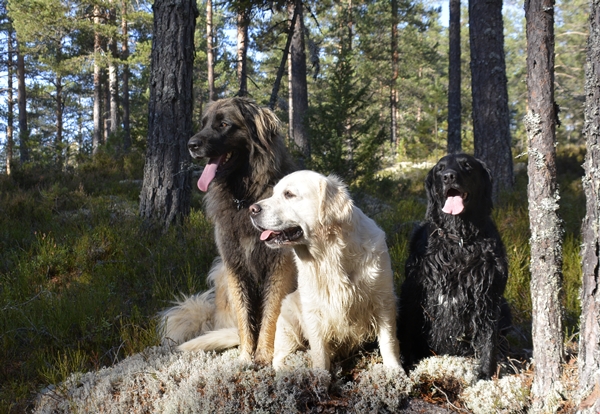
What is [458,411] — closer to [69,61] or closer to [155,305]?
[155,305]

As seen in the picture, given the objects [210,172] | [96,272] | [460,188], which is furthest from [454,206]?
[96,272]

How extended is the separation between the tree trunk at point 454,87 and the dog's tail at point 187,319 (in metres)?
10.6

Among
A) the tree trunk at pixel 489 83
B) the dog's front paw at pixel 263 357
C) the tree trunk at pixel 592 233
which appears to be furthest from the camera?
the tree trunk at pixel 489 83

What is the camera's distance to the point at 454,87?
1421cm

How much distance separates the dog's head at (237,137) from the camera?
382cm

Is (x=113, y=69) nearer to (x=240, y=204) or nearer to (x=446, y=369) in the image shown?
(x=240, y=204)

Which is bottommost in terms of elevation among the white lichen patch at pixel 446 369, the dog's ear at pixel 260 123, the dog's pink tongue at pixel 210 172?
the white lichen patch at pixel 446 369

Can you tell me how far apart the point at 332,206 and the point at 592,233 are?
1426 millimetres

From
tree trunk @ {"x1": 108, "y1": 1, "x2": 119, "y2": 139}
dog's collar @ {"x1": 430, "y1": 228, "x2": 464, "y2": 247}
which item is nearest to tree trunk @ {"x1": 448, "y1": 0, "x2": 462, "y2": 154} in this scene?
dog's collar @ {"x1": 430, "y1": 228, "x2": 464, "y2": 247}

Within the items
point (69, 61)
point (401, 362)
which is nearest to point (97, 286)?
point (401, 362)

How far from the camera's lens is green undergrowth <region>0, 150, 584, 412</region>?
3.92m

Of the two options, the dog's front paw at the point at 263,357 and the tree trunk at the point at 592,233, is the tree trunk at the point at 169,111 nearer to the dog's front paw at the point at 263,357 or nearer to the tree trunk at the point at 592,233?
the dog's front paw at the point at 263,357

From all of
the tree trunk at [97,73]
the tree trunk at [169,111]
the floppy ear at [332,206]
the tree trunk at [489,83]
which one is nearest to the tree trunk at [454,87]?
the tree trunk at [489,83]

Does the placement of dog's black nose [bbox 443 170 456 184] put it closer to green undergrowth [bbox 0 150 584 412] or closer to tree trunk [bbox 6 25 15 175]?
green undergrowth [bbox 0 150 584 412]
